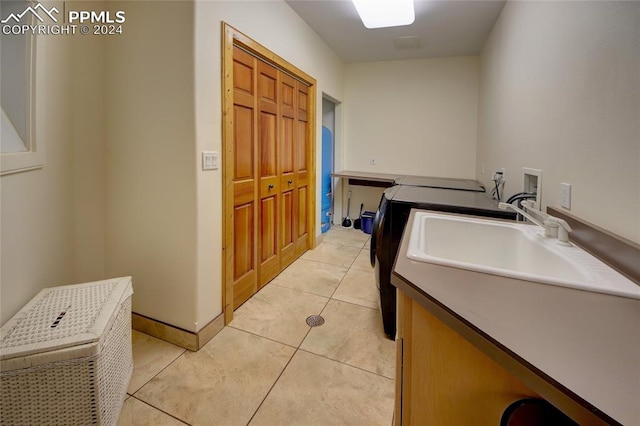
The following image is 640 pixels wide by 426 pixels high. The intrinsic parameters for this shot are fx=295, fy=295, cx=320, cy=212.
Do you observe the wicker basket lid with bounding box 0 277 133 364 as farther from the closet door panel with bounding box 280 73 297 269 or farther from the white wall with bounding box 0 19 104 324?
the closet door panel with bounding box 280 73 297 269

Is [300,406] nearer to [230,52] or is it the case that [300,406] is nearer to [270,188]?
[270,188]

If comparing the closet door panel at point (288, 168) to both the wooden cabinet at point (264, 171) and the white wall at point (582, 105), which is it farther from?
the white wall at point (582, 105)

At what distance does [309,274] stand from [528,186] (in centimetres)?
190

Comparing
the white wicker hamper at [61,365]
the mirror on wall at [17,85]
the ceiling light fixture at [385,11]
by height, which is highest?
the ceiling light fixture at [385,11]

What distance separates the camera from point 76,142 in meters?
1.74

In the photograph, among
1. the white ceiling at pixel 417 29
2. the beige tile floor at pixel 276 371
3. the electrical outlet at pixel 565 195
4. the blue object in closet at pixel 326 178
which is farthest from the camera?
the blue object in closet at pixel 326 178

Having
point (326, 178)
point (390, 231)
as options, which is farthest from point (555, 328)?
point (326, 178)

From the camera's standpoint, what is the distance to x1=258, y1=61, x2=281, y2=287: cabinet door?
95.2 inches

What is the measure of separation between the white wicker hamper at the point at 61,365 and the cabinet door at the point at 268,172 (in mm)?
1321

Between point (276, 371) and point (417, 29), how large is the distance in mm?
3446

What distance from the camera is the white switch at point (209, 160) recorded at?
1724 mm

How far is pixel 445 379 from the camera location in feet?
2.28

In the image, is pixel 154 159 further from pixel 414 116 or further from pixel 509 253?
pixel 414 116

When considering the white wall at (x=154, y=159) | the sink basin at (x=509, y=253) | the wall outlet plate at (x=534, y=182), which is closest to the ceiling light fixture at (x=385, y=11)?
the white wall at (x=154, y=159)
